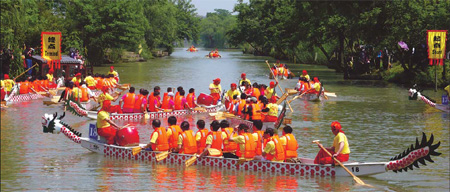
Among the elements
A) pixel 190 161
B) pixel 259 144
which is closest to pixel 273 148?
pixel 259 144

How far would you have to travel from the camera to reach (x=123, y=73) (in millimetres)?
59375

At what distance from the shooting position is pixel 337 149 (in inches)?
675

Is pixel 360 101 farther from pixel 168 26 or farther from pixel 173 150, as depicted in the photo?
pixel 168 26

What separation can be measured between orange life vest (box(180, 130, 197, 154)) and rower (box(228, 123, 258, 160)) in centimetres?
129

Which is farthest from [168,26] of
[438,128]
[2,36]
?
[438,128]

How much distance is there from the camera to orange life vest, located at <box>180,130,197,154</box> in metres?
18.5

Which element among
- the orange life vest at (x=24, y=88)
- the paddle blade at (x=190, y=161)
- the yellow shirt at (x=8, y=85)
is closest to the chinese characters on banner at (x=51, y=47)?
the orange life vest at (x=24, y=88)

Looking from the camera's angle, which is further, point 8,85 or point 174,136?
point 8,85

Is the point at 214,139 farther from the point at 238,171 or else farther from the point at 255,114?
the point at 255,114

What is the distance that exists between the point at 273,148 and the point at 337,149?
1654 mm

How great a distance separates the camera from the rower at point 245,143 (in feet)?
58.3

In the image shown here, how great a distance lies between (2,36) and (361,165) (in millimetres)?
25271

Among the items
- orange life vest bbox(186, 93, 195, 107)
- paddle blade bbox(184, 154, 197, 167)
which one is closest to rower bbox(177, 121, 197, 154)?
paddle blade bbox(184, 154, 197, 167)

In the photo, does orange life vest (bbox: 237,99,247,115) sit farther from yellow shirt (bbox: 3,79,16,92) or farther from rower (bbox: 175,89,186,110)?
yellow shirt (bbox: 3,79,16,92)
